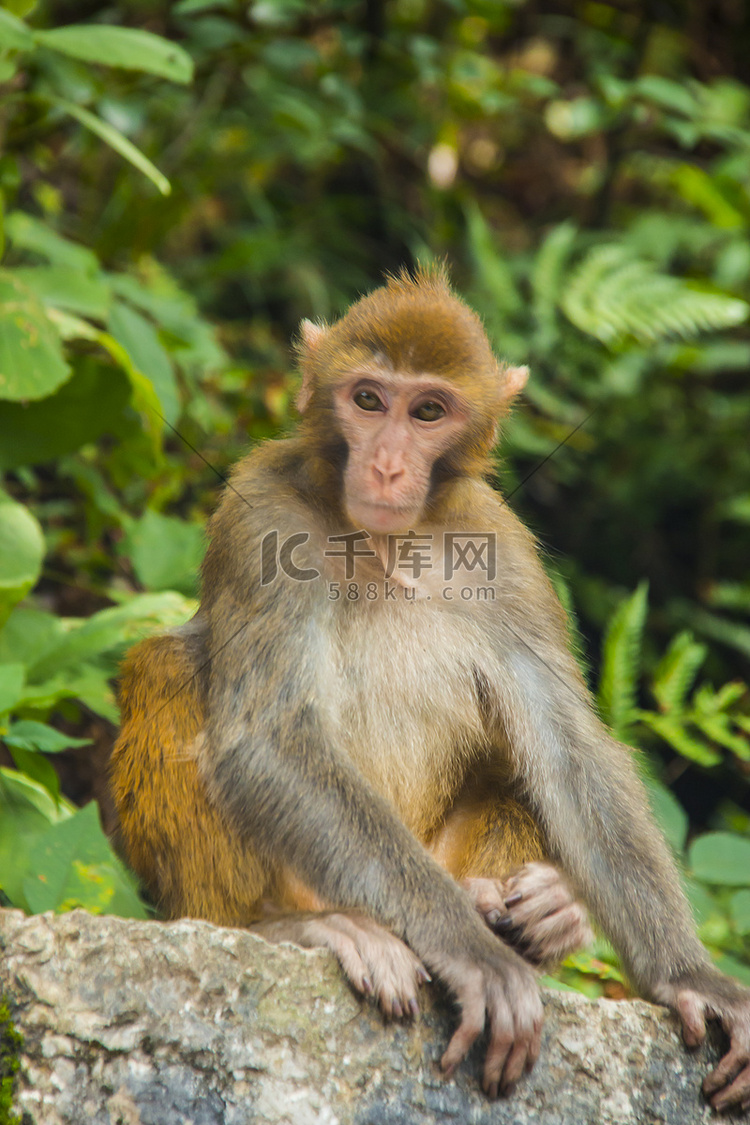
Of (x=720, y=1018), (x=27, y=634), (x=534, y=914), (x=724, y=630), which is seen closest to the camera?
(x=720, y=1018)

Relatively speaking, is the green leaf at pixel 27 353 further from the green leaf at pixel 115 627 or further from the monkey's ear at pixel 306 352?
the monkey's ear at pixel 306 352

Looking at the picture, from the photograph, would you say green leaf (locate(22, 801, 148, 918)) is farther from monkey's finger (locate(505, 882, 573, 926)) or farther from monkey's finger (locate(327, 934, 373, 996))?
monkey's finger (locate(505, 882, 573, 926))

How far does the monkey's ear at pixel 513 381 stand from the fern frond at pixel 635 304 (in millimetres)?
2704

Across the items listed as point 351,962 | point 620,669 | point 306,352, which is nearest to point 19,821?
point 351,962

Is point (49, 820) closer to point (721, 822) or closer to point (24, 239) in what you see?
point (24, 239)

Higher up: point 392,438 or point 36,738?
point 392,438

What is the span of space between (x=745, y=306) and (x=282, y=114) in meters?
2.64

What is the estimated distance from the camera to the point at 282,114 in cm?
609

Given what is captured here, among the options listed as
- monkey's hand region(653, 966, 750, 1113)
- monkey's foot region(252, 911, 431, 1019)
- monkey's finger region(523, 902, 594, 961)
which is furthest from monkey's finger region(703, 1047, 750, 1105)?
monkey's foot region(252, 911, 431, 1019)

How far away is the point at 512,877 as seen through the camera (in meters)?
3.01

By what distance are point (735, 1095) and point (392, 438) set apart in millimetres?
1781

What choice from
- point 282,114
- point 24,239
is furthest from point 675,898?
point 282,114

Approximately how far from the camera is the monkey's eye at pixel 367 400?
3.08m

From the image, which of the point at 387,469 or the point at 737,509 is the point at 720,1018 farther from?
the point at 737,509
